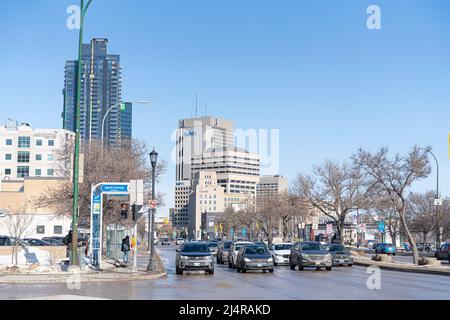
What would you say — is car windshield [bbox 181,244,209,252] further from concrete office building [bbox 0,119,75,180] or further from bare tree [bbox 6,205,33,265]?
concrete office building [bbox 0,119,75,180]

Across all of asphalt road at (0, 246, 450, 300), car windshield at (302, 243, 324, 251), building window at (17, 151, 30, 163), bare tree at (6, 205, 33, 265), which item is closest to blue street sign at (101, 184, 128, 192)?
bare tree at (6, 205, 33, 265)

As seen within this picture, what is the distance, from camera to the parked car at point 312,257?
117 ft

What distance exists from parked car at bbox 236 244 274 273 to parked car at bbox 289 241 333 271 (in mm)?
2106

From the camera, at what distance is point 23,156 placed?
497 ft

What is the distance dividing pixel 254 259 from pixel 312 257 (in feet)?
11.3

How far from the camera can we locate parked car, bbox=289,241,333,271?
3575 cm

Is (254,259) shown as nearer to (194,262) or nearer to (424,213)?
(194,262)

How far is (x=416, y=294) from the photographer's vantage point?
20.9 metres

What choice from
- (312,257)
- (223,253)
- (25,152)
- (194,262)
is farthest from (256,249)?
(25,152)

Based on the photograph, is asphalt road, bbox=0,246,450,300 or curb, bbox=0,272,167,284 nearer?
asphalt road, bbox=0,246,450,300

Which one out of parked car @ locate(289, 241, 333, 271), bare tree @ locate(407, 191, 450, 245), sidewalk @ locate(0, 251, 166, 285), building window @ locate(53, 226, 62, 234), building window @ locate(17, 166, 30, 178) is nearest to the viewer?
sidewalk @ locate(0, 251, 166, 285)
